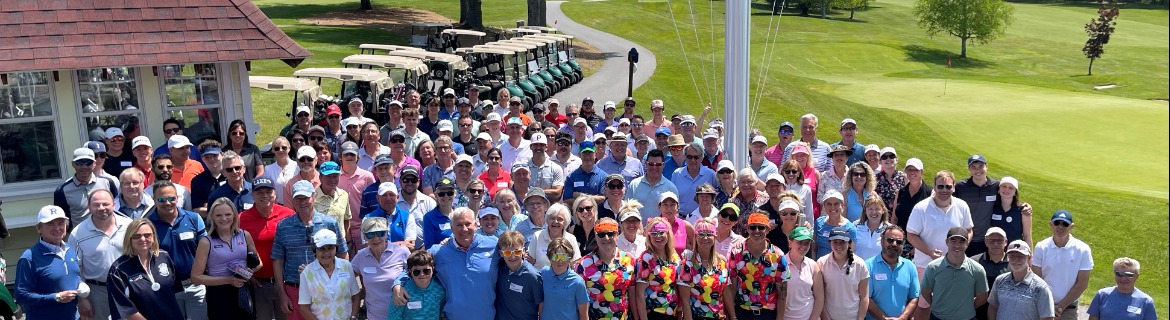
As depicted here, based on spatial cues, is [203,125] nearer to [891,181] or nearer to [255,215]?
[255,215]

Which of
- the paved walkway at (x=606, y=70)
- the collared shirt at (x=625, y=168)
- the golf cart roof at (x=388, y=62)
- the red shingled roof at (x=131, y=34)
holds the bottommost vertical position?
the paved walkway at (x=606, y=70)

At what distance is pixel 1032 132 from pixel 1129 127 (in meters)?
2.34

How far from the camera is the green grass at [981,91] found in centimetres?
2019

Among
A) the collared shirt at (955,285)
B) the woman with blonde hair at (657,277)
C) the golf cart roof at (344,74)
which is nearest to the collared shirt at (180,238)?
the woman with blonde hair at (657,277)

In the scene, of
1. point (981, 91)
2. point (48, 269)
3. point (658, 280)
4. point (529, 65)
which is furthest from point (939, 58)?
point (48, 269)

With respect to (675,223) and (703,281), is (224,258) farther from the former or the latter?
(703,281)

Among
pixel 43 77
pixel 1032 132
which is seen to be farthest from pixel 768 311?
pixel 1032 132

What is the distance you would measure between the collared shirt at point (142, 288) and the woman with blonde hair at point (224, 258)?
236 millimetres

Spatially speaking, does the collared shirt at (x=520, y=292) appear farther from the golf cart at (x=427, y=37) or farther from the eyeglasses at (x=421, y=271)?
the golf cart at (x=427, y=37)

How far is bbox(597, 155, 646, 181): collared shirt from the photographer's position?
10148 millimetres

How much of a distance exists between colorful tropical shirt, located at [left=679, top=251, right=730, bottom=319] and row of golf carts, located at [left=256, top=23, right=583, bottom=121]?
922 cm

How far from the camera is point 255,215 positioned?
27.2 ft

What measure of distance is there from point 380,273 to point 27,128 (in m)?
5.37

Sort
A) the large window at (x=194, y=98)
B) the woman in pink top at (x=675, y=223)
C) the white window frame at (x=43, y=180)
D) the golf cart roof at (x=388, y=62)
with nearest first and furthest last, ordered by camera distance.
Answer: the woman in pink top at (x=675, y=223) < the white window frame at (x=43, y=180) < the large window at (x=194, y=98) < the golf cart roof at (x=388, y=62)
